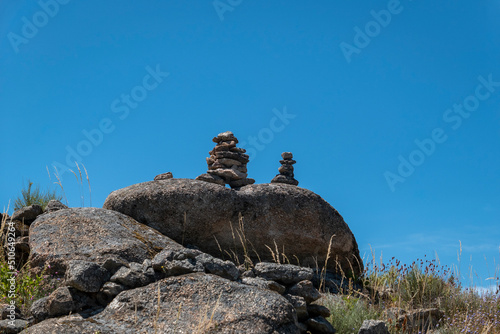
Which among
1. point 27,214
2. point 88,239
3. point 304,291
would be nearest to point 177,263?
point 304,291

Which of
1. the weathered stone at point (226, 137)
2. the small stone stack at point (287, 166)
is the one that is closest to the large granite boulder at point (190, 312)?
the weathered stone at point (226, 137)

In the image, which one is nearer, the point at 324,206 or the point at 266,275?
the point at 266,275

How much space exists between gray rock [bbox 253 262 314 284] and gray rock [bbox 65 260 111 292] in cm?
203

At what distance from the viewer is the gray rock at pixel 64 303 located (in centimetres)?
590

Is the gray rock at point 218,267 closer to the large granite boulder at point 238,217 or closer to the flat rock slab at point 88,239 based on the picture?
the flat rock slab at point 88,239

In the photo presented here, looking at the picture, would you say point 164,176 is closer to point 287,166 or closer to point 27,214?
point 27,214

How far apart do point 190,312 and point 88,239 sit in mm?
3894

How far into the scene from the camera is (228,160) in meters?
16.0

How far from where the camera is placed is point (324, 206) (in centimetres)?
1206

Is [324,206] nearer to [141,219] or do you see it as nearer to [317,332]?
[141,219]

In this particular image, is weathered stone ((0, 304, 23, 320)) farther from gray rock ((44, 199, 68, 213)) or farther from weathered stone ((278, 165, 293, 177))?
weathered stone ((278, 165, 293, 177))

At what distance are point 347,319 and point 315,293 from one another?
764 mm

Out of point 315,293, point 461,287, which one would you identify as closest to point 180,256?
point 315,293

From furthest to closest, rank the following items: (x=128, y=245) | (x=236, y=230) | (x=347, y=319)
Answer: (x=236, y=230) → (x=128, y=245) → (x=347, y=319)
